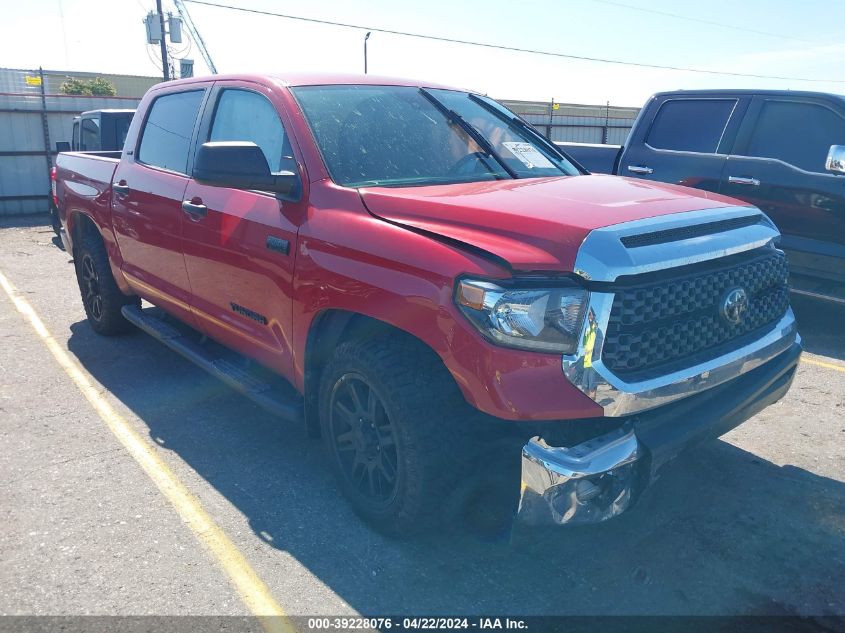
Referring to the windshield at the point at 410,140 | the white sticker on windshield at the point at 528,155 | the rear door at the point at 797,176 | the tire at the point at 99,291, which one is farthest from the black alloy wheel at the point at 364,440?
the rear door at the point at 797,176

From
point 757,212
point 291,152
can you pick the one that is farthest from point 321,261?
point 757,212

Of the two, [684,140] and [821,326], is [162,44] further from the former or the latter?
[821,326]

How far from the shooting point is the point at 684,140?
680cm

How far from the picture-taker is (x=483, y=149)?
12.3 feet

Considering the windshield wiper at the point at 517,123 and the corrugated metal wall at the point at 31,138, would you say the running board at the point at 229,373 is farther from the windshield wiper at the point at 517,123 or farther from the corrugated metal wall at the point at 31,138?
the corrugated metal wall at the point at 31,138

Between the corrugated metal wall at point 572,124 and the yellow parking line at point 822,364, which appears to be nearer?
the yellow parking line at point 822,364

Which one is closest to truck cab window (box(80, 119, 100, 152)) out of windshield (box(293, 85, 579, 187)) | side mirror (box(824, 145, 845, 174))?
windshield (box(293, 85, 579, 187))

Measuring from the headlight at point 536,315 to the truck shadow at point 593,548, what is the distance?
775 millimetres

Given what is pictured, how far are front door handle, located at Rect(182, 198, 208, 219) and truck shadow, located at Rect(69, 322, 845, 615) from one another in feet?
4.28

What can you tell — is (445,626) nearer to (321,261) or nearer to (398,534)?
(398,534)

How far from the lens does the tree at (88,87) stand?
32281 mm

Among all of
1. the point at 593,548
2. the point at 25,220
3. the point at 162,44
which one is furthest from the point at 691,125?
the point at 162,44

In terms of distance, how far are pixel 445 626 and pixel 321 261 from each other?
5.08 feet

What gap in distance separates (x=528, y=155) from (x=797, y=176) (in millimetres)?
3159
